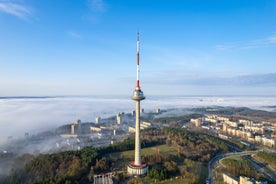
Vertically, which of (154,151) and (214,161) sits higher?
(154,151)

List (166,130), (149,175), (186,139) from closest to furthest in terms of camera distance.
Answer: (149,175) < (186,139) < (166,130)

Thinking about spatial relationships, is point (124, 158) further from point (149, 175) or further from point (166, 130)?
point (166, 130)

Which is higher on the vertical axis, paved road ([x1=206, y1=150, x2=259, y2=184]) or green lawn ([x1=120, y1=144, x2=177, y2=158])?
green lawn ([x1=120, y1=144, x2=177, y2=158])

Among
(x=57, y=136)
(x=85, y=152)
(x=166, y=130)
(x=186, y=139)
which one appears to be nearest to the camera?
(x=85, y=152)

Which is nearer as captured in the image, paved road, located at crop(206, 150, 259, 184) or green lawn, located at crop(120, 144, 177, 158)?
paved road, located at crop(206, 150, 259, 184)

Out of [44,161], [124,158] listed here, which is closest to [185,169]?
[124,158]

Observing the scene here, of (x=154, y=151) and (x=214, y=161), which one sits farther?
(x=154, y=151)

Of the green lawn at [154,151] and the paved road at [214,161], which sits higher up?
the green lawn at [154,151]

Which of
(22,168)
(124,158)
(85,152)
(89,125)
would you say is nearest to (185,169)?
(124,158)

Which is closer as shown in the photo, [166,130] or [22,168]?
[22,168]

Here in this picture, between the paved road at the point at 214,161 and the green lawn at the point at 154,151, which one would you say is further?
the green lawn at the point at 154,151
